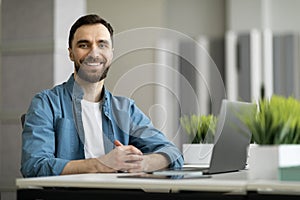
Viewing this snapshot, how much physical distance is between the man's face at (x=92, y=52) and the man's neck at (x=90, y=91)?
0.02m

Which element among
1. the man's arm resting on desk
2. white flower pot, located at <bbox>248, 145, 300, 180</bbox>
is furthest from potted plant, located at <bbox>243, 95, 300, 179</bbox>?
the man's arm resting on desk

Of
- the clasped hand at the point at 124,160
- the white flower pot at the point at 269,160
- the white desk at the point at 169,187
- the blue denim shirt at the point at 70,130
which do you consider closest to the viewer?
the white desk at the point at 169,187

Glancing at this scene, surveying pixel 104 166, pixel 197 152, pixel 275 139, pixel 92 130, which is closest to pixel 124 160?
pixel 104 166

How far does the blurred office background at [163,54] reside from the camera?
2.44 metres

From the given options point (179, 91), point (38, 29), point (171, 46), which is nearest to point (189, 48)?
point (171, 46)

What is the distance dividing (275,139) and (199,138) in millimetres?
743

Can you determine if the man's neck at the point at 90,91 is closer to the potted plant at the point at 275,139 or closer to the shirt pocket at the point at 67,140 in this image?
the shirt pocket at the point at 67,140

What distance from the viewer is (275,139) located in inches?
72.4

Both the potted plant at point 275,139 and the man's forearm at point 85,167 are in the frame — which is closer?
the potted plant at point 275,139

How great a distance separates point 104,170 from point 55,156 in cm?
32

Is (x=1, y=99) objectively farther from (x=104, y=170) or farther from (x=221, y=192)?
(x=221, y=192)

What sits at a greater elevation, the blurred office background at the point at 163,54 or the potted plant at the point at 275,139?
the blurred office background at the point at 163,54

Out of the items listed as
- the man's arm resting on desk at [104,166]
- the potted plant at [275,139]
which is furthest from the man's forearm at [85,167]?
the potted plant at [275,139]

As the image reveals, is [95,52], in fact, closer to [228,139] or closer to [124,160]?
[124,160]
